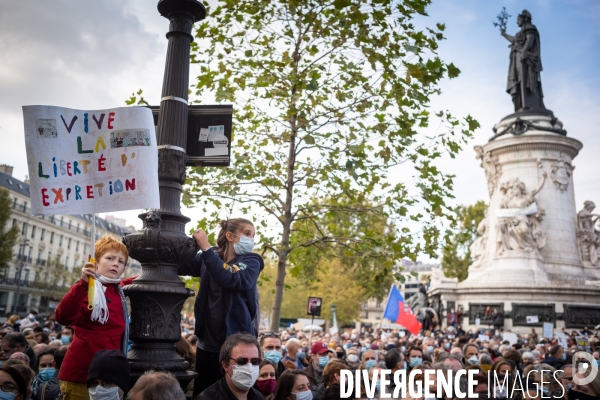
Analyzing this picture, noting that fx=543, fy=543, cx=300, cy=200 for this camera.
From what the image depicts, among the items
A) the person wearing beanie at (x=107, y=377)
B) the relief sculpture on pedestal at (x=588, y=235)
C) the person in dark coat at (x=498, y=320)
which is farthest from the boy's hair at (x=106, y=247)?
the relief sculpture on pedestal at (x=588, y=235)

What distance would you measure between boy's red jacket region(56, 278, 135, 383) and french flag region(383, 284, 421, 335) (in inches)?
664

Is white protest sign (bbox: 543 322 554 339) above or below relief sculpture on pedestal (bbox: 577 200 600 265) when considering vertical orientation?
below

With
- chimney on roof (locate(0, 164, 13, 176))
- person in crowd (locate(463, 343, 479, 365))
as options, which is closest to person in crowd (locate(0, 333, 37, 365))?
person in crowd (locate(463, 343, 479, 365))

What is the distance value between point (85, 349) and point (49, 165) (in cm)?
139

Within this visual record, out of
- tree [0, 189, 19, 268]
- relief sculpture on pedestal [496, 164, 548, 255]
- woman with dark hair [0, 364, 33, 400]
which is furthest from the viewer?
tree [0, 189, 19, 268]

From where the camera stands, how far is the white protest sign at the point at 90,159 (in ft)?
13.3

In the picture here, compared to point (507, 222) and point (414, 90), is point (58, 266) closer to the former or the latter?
point (507, 222)

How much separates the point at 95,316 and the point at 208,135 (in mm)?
1880

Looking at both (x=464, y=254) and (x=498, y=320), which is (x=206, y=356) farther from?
(x=464, y=254)

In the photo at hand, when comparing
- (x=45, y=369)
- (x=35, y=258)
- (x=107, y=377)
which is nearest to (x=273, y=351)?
(x=45, y=369)

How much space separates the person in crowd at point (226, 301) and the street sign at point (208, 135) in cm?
62

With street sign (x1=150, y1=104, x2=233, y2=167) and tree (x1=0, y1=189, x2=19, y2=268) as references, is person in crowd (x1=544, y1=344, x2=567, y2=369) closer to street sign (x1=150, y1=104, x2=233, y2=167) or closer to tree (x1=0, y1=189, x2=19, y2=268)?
street sign (x1=150, y1=104, x2=233, y2=167)

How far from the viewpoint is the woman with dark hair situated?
16.1ft

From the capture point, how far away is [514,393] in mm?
7672
